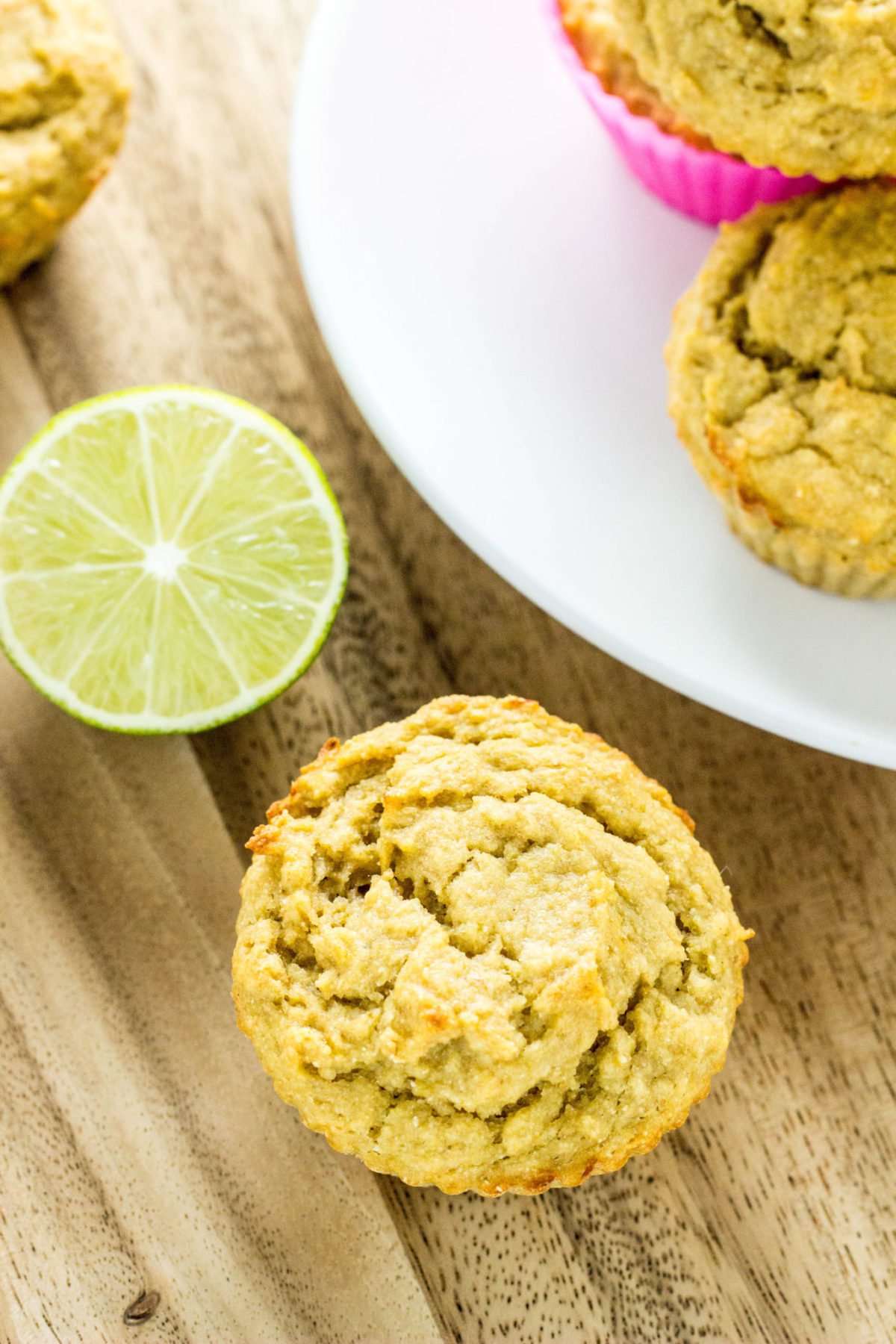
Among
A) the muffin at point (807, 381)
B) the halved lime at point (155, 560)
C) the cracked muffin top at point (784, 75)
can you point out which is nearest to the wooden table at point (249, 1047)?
the halved lime at point (155, 560)

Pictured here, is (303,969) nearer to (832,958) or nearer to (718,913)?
(718,913)

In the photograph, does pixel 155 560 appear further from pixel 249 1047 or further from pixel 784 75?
pixel 784 75

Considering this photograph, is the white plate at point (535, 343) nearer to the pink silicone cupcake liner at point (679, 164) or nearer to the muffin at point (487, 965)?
the pink silicone cupcake liner at point (679, 164)

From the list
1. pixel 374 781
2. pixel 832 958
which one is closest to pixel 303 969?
pixel 374 781

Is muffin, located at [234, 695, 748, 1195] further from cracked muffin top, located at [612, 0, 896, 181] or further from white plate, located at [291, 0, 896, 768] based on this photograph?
cracked muffin top, located at [612, 0, 896, 181]

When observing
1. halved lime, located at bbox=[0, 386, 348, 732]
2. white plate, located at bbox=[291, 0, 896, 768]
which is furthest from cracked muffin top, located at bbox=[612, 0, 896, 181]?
halved lime, located at bbox=[0, 386, 348, 732]

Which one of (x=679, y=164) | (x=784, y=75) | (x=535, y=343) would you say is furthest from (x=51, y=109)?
(x=784, y=75)
